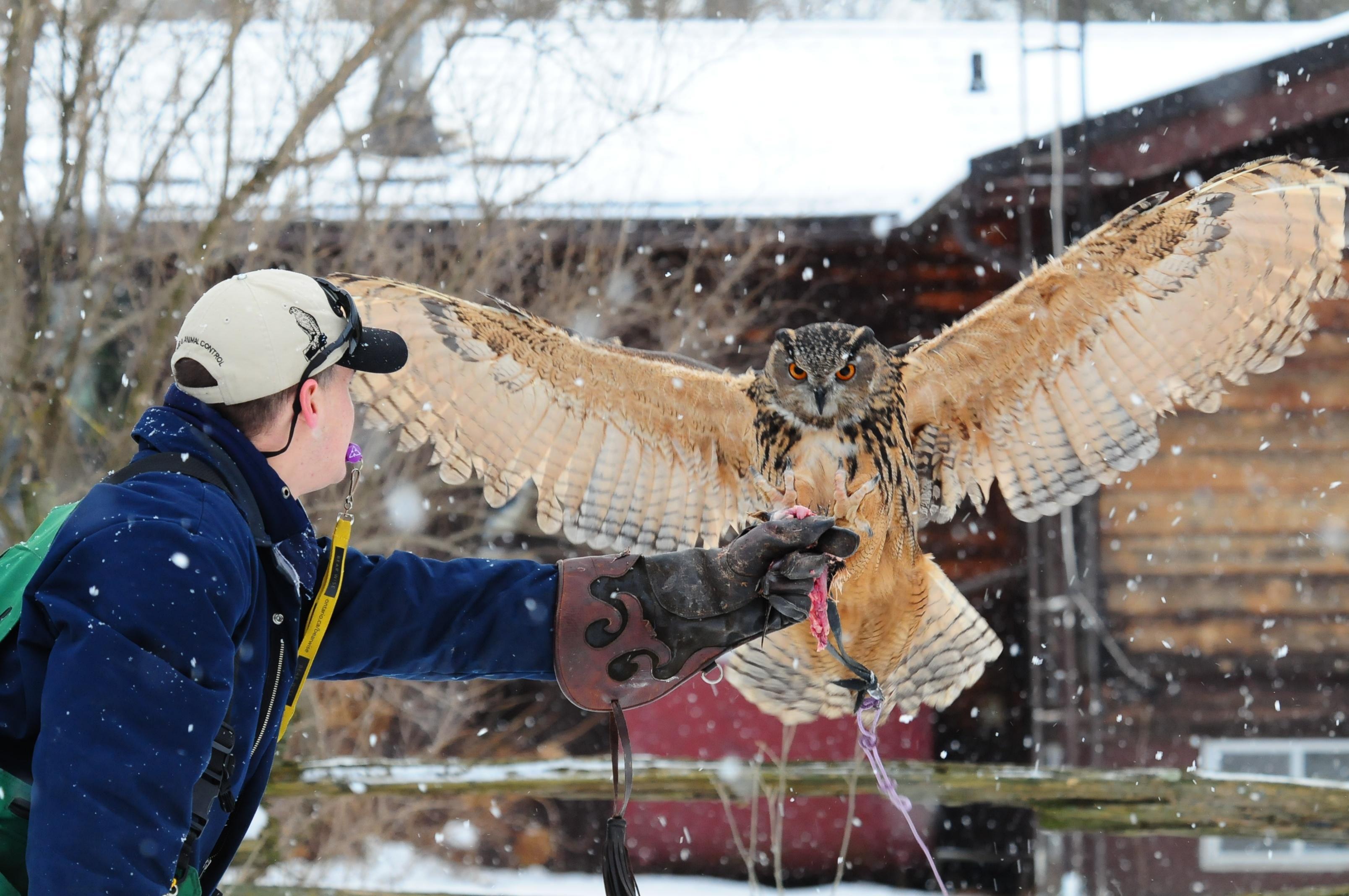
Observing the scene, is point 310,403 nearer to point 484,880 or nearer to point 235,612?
point 235,612

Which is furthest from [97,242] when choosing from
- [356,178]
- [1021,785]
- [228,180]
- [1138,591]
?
[1138,591]

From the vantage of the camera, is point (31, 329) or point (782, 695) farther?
point (31, 329)

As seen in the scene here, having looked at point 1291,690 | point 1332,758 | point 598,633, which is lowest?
point 1332,758

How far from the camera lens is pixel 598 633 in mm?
2129

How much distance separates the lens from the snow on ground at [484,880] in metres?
6.82

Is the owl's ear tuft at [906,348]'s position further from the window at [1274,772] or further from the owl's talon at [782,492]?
the window at [1274,772]

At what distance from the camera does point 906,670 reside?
3.53m

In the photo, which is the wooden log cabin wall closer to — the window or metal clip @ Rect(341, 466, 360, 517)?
the window

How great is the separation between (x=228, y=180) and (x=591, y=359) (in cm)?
294

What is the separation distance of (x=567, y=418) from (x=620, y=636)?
4.66 feet

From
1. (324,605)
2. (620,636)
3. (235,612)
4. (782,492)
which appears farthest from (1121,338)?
(235,612)

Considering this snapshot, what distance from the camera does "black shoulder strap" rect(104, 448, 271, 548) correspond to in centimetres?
144

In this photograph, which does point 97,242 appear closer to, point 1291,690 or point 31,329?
point 31,329

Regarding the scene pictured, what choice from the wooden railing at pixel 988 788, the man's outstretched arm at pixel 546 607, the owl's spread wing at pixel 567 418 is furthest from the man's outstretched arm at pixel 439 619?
the wooden railing at pixel 988 788
